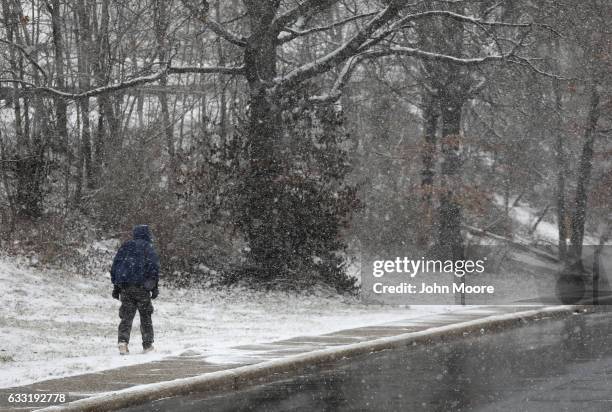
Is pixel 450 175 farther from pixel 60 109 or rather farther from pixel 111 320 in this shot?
pixel 111 320

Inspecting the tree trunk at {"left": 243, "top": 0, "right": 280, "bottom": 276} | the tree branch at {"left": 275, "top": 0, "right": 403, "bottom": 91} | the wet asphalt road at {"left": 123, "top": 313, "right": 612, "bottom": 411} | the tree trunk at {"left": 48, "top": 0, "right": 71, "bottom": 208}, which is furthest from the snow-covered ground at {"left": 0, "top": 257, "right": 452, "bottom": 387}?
the tree trunk at {"left": 48, "top": 0, "right": 71, "bottom": 208}

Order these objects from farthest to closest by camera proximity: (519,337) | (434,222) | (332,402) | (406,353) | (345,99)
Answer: (345,99)
(434,222)
(519,337)
(406,353)
(332,402)

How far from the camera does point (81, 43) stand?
28016 millimetres

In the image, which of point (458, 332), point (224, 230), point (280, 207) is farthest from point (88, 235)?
point (458, 332)

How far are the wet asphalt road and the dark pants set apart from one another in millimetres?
2381

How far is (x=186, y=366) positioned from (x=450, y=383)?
10.1ft

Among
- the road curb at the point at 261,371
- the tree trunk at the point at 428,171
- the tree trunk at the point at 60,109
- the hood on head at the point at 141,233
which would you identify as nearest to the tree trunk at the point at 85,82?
the tree trunk at the point at 60,109

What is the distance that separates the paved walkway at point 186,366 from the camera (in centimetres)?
998

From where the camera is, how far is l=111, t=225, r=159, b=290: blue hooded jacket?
12977 millimetres

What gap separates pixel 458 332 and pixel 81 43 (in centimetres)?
1610

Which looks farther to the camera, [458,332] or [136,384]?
[458,332]

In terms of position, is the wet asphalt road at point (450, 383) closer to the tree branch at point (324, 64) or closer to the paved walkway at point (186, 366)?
the paved walkway at point (186, 366)

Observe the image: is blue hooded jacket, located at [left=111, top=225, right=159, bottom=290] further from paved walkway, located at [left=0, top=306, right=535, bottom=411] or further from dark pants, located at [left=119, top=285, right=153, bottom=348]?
paved walkway, located at [left=0, top=306, right=535, bottom=411]

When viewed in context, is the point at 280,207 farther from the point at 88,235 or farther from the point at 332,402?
the point at 332,402
